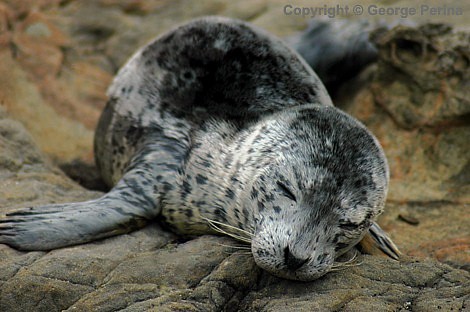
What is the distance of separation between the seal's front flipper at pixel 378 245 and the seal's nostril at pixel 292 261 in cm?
90

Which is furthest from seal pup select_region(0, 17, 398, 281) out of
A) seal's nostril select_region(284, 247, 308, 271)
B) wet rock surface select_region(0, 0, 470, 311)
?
wet rock surface select_region(0, 0, 470, 311)

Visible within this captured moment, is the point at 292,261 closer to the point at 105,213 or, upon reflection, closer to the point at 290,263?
the point at 290,263

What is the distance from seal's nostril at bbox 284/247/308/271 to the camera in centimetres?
371

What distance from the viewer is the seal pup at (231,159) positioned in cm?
398

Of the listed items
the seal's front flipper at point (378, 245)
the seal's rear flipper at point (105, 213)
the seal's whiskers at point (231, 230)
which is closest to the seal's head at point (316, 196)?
the seal's whiskers at point (231, 230)

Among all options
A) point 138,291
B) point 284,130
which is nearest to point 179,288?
point 138,291

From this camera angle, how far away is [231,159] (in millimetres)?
4598

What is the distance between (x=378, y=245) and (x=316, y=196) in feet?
2.89

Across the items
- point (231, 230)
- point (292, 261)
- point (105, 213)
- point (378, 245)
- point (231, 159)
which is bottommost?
point (378, 245)

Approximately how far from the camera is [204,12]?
28.3 ft

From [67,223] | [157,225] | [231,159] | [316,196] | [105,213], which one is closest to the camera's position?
[316,196]

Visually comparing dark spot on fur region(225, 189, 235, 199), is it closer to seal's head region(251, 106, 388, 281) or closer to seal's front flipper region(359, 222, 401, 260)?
seal's head region(251, 106, 388, 281)

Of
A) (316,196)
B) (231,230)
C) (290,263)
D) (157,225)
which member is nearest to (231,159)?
(231,230)

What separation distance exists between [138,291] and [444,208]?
113 inches
